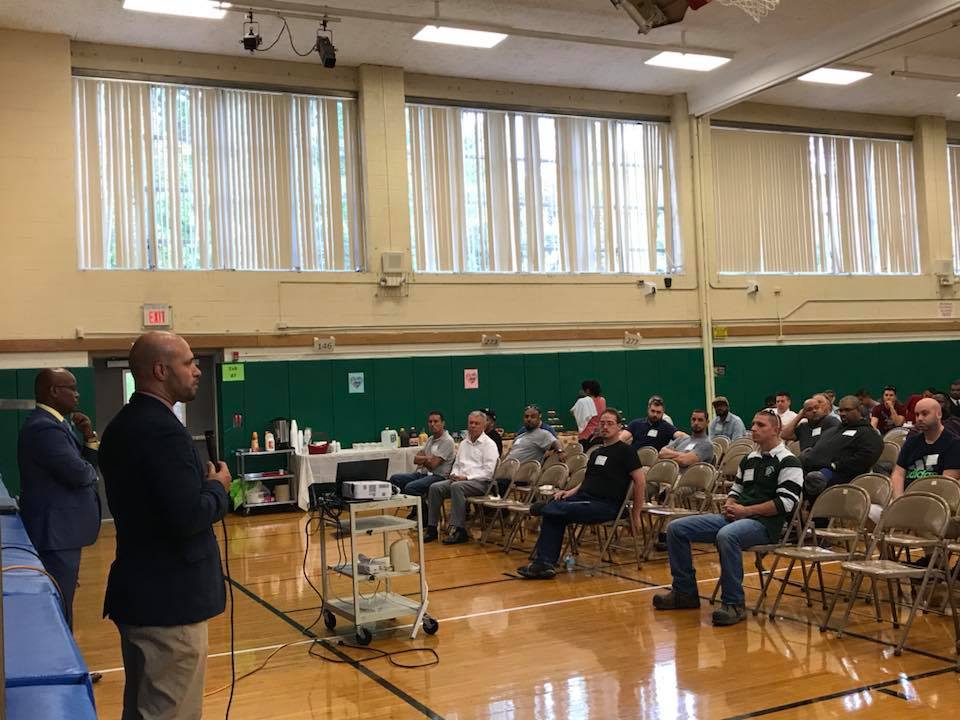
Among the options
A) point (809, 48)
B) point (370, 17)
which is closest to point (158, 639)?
point (370, 17)

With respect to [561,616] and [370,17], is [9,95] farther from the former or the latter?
[561,616]

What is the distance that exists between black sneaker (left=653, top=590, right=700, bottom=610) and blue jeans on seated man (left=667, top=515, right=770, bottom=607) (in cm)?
3

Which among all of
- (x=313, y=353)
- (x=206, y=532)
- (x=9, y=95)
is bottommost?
(x=206, y=532)

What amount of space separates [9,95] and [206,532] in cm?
996

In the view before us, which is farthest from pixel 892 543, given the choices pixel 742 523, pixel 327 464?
pixel 327 464

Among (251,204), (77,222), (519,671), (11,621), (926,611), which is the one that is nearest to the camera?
(11,621)

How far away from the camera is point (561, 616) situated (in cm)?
584

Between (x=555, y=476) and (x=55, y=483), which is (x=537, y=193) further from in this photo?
(x=55, y=483)

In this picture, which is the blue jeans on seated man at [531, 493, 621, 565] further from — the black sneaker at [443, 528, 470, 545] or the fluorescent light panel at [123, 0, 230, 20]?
the fluorescent light panel at [123, 0, 230, 20]

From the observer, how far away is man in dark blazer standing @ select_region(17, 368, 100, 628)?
4.38m

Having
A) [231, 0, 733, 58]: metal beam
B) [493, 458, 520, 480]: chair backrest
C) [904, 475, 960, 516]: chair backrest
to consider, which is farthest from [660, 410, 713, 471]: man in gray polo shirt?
[231, 0, 733, 58]: metal beam

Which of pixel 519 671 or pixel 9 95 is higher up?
pixel 9 95

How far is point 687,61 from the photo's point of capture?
41.0 feet

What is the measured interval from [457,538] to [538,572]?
199cm
